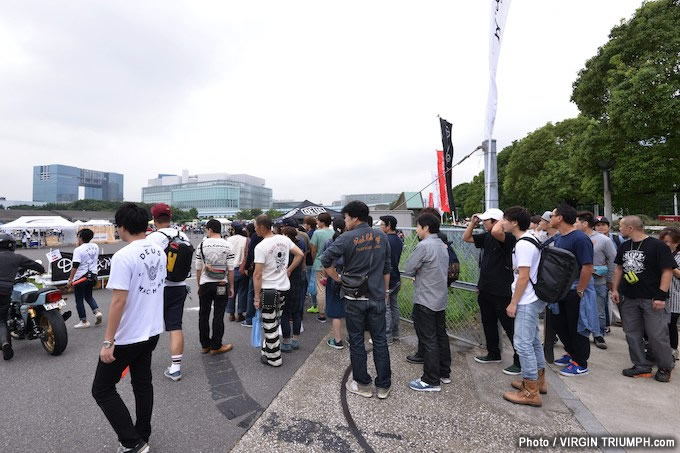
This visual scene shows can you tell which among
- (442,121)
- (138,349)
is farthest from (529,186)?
(138,349)

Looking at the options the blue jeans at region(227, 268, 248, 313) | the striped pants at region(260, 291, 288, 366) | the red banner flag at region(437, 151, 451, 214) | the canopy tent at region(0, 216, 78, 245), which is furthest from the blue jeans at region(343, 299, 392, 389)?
the canopy tent at region(0, 216, 78, 245)

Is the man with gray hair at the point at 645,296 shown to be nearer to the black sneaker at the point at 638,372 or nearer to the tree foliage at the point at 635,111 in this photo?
the black sneaker at the point at 638,372

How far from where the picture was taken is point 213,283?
4266mm

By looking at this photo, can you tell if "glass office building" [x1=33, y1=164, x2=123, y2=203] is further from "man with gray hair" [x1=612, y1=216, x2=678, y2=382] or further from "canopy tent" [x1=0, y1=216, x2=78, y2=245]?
"man with gray hair" [x1=612, y1=216, x2=678, y2=382]

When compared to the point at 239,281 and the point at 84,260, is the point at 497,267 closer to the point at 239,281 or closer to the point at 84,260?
the point at 239,281

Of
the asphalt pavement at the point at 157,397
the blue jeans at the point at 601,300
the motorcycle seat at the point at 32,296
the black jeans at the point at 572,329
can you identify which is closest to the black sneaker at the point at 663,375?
the black jeans at the point at 572,329

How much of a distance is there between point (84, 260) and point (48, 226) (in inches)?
1005

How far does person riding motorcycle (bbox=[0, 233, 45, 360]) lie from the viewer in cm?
421

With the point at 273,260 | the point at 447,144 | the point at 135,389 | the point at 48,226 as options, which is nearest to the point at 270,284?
the point at 273,260

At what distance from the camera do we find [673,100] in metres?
12.6

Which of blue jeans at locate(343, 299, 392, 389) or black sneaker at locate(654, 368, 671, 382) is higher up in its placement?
blue jeans at locate(343, 299, 392, 389)

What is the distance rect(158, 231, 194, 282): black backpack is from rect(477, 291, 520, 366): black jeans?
344cm

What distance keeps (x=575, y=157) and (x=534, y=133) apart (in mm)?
14537

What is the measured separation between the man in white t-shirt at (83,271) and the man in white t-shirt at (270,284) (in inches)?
136
